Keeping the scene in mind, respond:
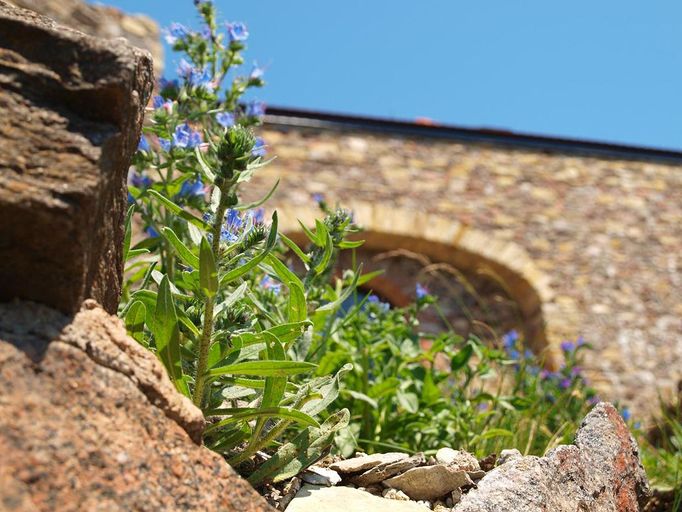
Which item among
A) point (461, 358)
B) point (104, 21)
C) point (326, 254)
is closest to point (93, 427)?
point (326, 254)

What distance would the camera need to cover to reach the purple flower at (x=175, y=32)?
9.20ft

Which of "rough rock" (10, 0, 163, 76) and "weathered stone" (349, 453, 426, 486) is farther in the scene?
"rough rock" (10, 0, 163, 76)

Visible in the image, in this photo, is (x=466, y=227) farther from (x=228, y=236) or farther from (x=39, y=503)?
(x=39, y=503)

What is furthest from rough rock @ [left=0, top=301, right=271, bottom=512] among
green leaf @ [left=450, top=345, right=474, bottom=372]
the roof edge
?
the roof edge

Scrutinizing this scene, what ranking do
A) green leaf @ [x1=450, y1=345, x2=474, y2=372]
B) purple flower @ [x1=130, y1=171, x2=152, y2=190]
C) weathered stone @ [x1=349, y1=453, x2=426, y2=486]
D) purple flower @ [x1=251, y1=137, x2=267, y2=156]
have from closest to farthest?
weathered stone @ [x1=349, y1=453, x2=426, y2=486] → purple flower @ [x1=251, y1=137, x2=267, y2=156] → purple flower @ [x1=130, y1=171, x2=152, y2=190] → green leaf @ [x1=450, y1=345, x2=474, y2=372]

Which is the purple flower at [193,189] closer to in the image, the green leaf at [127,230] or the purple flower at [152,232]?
the purple flower at [152,232]

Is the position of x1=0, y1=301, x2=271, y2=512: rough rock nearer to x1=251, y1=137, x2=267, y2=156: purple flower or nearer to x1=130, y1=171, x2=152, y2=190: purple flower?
x1=251, y1=137, x2=267, y2=156: purple flower

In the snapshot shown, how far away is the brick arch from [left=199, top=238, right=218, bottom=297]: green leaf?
6.31 meters

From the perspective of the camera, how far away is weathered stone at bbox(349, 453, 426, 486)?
1900mm

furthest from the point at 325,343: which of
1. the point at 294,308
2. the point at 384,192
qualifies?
the point at 384,192

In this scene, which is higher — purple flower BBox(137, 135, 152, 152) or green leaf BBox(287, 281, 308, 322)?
purple flower BBox(137, 135, 152, 152)

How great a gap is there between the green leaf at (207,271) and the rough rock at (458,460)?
712mm

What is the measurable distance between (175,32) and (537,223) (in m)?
6.05

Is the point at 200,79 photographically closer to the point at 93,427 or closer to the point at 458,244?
the point at 93,427
